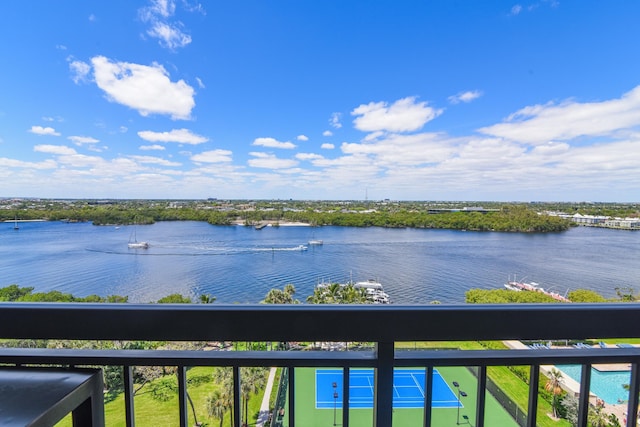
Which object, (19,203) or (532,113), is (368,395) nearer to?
(19,203)

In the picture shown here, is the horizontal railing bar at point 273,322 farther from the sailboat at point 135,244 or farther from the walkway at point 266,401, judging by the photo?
the sailboat at point 135,244

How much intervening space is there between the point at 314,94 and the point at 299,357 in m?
3.34

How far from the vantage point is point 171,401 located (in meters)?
0.78

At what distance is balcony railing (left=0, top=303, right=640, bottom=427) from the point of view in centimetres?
60

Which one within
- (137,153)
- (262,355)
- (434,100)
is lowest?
(262,355)

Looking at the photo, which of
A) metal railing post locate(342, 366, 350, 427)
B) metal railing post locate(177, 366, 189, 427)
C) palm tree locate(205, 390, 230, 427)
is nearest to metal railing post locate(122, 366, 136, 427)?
metal railing post locate(177, 366, 189, 427)

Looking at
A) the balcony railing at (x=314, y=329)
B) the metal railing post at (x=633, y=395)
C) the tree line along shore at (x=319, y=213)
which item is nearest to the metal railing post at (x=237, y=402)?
the balcony railing at (x=314, y=329)

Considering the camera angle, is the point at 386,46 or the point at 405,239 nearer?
the point at 386,46

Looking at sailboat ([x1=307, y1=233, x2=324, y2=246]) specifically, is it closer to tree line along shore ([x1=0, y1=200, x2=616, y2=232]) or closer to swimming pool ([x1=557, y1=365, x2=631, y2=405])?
tree line along shore ([x1=0, y1=200, x2=616, y2=232])

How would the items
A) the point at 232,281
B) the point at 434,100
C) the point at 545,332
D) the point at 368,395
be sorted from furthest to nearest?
the point at 434,100, the point at 232,281, the point at 368,395, the point at 545,332

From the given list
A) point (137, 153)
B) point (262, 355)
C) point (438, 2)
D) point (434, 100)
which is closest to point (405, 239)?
point (434, 100)

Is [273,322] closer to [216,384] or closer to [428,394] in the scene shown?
[428,394]

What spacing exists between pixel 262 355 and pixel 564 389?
836 millimetres

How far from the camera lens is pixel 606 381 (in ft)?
2.65
